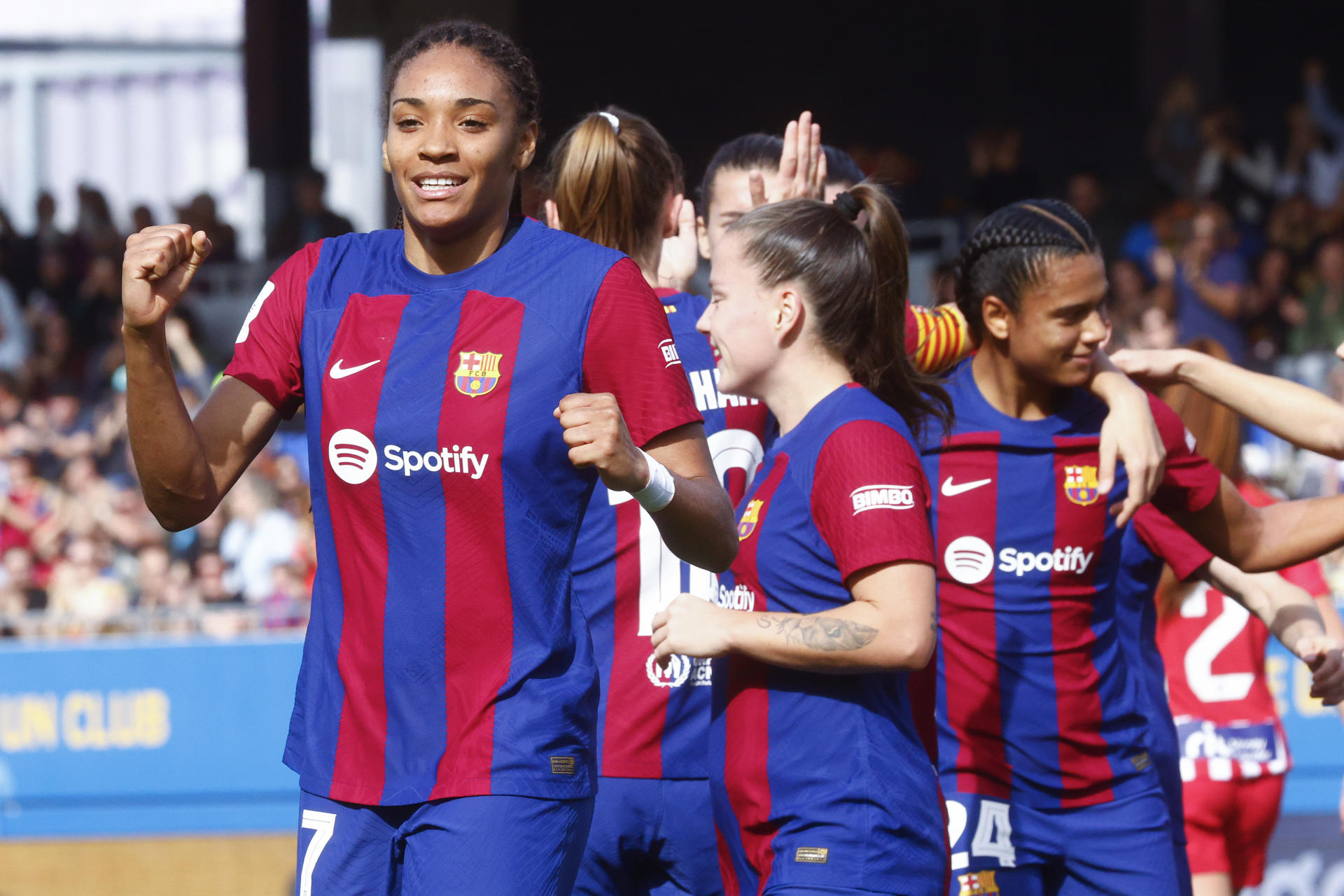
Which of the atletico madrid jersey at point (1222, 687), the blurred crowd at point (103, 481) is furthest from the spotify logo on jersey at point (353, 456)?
the blurred crowd at point (103, 481)

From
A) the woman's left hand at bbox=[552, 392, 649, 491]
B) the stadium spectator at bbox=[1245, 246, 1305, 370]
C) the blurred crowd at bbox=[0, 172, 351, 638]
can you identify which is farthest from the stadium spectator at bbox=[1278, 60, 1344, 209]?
the woman's left hand at bbox=[552, 392, 649, 491]

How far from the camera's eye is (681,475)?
2.50m

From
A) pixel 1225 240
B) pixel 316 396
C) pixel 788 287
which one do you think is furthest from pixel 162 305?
pixel 1225 240

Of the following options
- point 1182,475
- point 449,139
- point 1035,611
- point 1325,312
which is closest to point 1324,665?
point 1182,475

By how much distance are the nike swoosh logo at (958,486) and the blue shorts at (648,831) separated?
0.83 m

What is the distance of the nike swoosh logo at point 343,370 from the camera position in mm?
2488

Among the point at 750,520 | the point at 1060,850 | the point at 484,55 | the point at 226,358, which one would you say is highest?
the point at 226,358

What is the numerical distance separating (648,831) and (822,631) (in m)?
0.76

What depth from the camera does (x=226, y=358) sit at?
13.9 m

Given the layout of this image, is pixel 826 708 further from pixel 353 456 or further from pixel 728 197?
pixel 728 197

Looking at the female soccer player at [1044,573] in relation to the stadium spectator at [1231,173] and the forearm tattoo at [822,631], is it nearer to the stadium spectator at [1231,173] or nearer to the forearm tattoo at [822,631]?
the forearm tattoo at [822,631]

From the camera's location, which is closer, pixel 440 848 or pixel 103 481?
pixel 440 848

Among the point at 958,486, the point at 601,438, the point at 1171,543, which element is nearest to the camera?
the point at 601,438

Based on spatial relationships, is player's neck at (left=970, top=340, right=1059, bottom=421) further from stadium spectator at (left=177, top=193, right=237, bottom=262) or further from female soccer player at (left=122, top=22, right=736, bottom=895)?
stadium spectator at (left=177, top=193, right=237, bottom=262)
